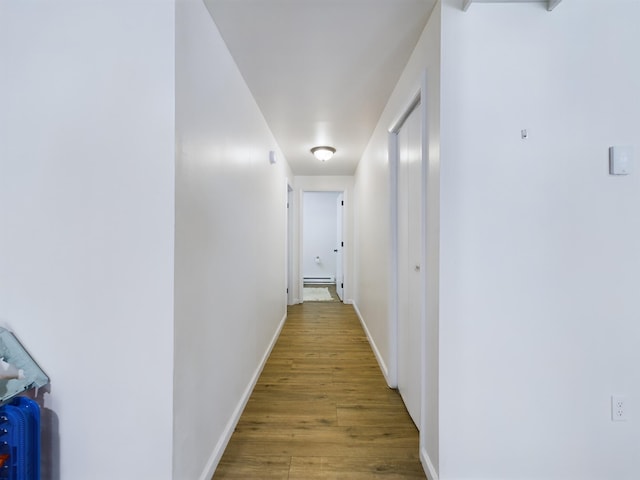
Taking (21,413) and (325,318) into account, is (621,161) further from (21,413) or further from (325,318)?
(325,318)

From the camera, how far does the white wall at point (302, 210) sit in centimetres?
493

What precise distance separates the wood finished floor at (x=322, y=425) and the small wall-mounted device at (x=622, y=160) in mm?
1726

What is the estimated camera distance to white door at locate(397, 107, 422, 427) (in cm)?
169

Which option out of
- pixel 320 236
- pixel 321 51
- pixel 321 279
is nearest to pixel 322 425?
pixel 321 51

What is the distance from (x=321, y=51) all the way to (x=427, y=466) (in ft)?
7.63

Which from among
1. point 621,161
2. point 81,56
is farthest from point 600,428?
point 81,56

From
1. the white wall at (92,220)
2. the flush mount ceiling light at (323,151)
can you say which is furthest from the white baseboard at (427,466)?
the flush mount ceiling light at (323,151)

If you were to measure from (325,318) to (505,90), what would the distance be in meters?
3.51

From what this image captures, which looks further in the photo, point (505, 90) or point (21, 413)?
point (505, 90)

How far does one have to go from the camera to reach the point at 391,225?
224cm

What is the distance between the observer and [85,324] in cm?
111

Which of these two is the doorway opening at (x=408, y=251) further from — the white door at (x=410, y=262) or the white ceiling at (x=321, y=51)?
the white ceiling at (x=321, y=51)

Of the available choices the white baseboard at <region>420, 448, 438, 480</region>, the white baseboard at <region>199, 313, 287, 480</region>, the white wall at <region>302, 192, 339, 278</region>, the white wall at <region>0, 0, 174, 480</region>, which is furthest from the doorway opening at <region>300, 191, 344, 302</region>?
the white wall at <region>0, 0, 174, 480</region>

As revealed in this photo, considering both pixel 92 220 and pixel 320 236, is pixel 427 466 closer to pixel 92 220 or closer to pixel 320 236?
pixel 92 220
